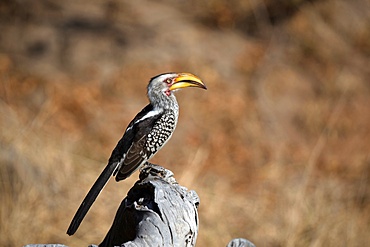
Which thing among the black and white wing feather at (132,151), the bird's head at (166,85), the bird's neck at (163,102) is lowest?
→ the black and white wing feather at (132,151)

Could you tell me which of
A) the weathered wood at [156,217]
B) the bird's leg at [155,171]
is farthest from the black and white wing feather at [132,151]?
the weathered wood at [156,217]

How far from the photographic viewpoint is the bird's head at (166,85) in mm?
5105

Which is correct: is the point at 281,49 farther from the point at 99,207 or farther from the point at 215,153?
the point at 99,207

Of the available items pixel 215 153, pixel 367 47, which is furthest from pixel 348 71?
pixel 215 153

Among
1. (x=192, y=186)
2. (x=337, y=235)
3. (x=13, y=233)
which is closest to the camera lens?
(x=13, y=233)

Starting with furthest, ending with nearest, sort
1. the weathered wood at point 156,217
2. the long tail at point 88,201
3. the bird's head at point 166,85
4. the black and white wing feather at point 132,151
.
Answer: the bird's head at point 166,85 → the black and white wing feather at point 132,151 → the long tail at point 88,201 → the weathered wood at point 156,217

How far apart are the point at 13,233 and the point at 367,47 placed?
648cm

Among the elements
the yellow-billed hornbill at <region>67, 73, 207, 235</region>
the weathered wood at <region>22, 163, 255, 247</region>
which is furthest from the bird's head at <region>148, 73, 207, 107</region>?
the weathered wood at <region>22, 163, 255, 247</region>

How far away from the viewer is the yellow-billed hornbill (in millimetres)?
5020

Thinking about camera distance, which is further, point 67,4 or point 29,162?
point 67,4

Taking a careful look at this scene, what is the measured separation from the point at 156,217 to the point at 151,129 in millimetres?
1059

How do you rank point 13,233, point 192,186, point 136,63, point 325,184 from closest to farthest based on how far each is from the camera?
point 13,233 → point 192,186 → point 325,184 → point 136,63

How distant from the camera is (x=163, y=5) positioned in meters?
12.0

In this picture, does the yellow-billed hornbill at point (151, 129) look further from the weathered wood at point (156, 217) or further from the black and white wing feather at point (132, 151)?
the weathered wood at point (156, 217)
